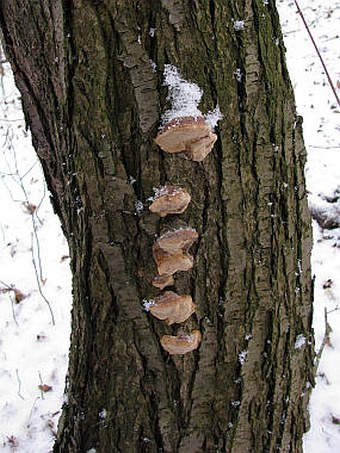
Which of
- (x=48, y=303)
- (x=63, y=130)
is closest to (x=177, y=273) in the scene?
(x=63, y=130)

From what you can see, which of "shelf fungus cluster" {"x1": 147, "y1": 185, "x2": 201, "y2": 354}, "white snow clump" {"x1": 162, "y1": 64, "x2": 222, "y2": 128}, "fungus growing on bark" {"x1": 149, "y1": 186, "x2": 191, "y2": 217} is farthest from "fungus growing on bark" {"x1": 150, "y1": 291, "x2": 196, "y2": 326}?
"white snow clump" {"x1": 162, "y1": 64, "x2": 222, "y2": 128}

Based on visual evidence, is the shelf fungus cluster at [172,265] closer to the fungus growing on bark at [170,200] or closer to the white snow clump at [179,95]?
the fungus growing on bark at [170,200]

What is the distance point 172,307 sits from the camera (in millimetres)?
1503

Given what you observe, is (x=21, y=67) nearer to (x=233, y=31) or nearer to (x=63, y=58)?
(x=63, y=58)

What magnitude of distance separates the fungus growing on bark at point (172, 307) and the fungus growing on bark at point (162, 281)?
1.3 inches

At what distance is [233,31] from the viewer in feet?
4.42

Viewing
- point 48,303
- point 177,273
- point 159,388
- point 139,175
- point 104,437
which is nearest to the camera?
point 139,175

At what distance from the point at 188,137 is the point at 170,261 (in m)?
0.37

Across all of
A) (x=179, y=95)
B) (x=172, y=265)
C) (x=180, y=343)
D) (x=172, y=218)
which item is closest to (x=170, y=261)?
(x=172, y=265)

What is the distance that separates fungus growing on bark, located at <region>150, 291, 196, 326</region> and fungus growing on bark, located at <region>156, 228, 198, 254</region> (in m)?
0.17

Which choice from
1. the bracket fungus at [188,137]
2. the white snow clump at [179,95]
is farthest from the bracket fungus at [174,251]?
the white snow clump at [179,95]

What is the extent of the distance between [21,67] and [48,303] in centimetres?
220

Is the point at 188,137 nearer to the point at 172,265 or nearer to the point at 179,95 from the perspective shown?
the point at 179,95

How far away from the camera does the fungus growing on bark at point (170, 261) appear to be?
144 centimetres
